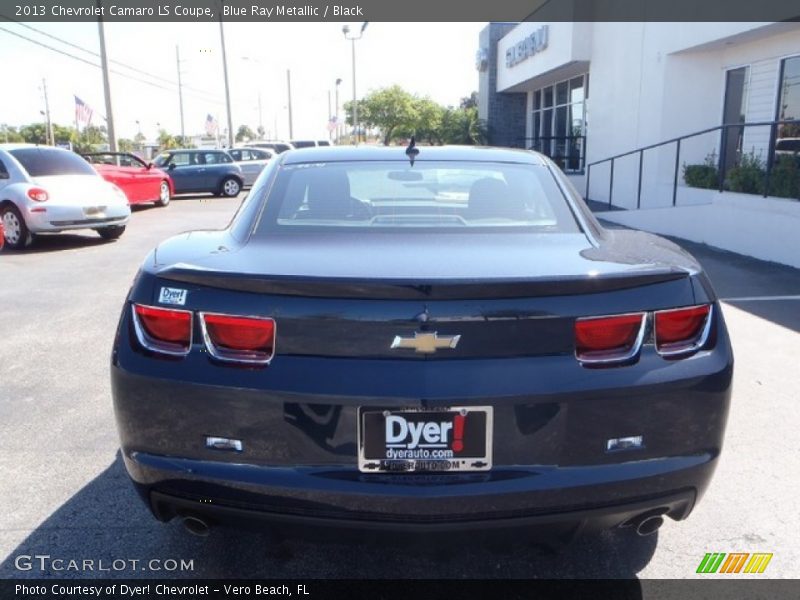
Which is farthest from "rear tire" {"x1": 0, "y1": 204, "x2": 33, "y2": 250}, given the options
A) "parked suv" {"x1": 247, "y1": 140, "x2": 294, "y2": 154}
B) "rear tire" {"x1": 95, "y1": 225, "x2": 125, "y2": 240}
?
"parked suv" {"x1": 247, "y1": 140, "x2": 294, "y2": 154}

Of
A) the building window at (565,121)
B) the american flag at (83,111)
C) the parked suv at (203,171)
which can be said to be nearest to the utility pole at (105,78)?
the parked suv at (203,171)

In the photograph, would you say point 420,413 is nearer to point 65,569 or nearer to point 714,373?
point 714,373

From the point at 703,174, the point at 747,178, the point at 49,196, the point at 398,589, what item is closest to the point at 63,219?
the point at 49,196

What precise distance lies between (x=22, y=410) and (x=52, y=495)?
1335mm

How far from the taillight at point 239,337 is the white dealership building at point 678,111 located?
8.42 metres

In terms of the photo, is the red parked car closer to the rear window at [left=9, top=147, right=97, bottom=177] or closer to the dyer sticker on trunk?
the rear window at [left=9, top=147, right=97, bottom=177]

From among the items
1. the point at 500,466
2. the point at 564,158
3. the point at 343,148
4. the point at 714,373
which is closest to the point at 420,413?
the point at 500,466

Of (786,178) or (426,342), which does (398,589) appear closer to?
(426,342)

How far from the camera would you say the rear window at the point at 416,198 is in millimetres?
3033

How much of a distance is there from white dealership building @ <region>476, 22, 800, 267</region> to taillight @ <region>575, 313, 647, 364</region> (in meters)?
7.73

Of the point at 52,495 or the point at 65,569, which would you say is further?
the point at 52,495

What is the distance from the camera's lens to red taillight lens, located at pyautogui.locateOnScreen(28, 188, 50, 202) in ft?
35.5

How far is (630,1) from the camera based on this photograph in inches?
614

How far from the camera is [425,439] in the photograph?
214 cm
